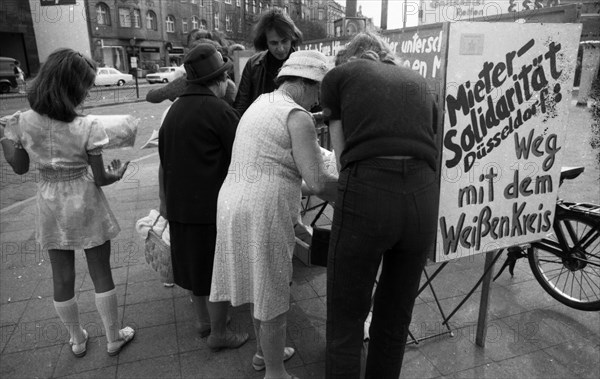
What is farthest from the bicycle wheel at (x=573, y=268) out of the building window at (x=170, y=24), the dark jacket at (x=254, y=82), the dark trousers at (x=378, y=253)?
the building window at (x=170, y=24)

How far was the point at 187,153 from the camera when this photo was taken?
2268 mm

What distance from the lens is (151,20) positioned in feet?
124

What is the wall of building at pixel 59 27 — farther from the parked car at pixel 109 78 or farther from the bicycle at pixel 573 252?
the bicycle at pixel 573 252

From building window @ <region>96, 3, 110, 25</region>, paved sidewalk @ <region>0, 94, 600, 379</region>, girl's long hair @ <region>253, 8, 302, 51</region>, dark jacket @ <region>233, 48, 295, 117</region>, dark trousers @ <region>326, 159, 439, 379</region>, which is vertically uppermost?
building window @ <region>96, 3, 110, 25</region>

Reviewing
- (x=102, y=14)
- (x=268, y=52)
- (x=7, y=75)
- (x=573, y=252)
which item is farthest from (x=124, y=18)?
(x=573, y=252)

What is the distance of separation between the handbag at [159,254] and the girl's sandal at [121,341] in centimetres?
40

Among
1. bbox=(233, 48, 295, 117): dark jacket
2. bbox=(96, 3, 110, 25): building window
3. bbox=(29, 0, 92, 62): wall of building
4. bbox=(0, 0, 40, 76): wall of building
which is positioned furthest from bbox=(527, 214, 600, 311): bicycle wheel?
bbox=(96, 3, 110, 25): building window

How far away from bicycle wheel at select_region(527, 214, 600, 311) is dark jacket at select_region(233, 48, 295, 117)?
227 cm

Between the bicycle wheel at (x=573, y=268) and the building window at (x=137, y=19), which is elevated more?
the building window at (x=137, y=19)

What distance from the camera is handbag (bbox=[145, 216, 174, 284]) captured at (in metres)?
2.68

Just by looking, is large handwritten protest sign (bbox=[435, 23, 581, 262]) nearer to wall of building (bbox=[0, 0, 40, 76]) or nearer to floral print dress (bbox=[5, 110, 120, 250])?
floral print dress (bbox=[5, 110, 120, 250])

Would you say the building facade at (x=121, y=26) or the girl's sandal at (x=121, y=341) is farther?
the building facade at (x=121, y=26)

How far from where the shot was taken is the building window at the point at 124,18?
35.1 meters

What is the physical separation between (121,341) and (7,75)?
25103 millimetres
